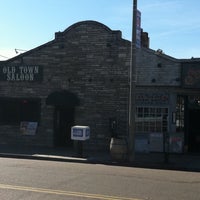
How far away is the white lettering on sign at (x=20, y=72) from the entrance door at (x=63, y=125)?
2.15 m

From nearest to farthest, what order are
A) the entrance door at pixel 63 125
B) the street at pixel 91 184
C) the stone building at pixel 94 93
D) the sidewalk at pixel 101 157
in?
1. the street at pixel 91 184
2. the sidewalk at pixel 101 157
3. the stone building at pixel 94 93
4. the entrance door at pixel 63 125

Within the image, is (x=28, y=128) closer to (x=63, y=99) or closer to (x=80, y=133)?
(x=63, y=99)

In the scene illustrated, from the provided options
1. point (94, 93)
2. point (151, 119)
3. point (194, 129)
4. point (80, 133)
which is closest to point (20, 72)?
point (94, 93)

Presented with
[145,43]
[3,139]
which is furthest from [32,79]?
[145,43]

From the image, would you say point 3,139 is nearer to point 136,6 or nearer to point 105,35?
point 105,35

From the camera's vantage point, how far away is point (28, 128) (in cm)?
2395

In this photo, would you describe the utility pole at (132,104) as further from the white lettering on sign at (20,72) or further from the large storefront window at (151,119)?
the white lettering on sign at (20,72)

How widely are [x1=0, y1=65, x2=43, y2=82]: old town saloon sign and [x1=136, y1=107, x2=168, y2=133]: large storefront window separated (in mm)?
5497

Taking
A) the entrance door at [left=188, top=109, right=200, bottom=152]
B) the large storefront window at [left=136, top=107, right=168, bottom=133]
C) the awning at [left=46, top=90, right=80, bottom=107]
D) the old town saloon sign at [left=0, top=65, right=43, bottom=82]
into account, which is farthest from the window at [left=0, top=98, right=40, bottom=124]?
the entrance door at [left=188, top=109, right=200, bottom=152]

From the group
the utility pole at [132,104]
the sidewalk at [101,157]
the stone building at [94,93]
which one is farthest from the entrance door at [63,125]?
the utility pole at [132,104]

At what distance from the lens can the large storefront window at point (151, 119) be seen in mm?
21641

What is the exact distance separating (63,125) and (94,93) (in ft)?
8.25

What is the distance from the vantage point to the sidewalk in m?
17.4

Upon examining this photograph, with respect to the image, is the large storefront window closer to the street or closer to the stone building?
the stone building
